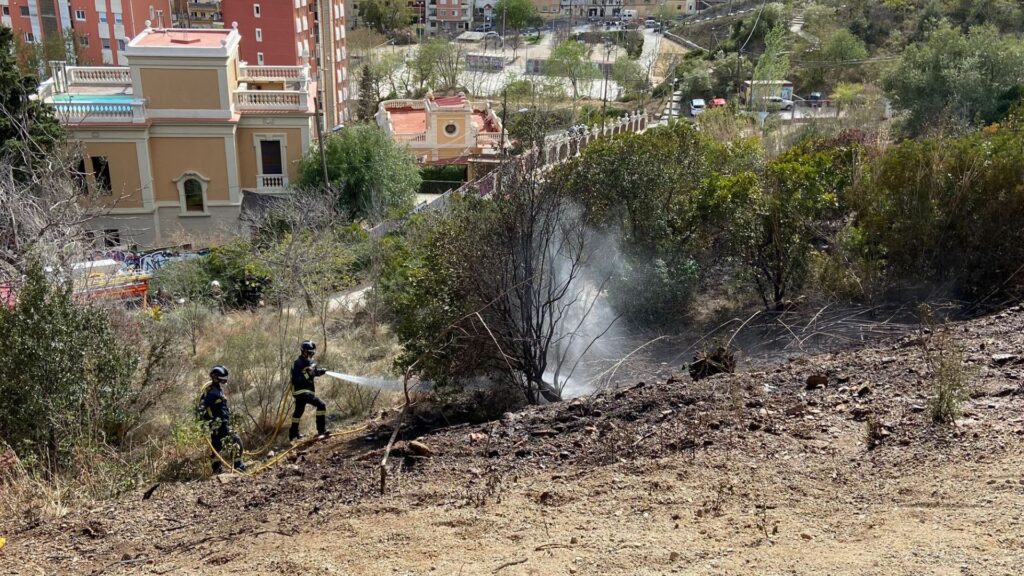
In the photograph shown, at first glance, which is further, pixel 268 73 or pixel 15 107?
pixel 268 73

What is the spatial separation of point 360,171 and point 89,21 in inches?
1617

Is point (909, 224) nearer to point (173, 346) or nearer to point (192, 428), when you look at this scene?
point (192, 428)

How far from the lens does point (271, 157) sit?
30047 millimetres

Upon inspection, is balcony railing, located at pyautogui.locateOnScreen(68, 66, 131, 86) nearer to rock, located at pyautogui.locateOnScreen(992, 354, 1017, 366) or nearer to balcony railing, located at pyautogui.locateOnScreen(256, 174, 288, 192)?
balcony railing, located at pyautogui.locateOnScreen(256, 174, 288, 192)

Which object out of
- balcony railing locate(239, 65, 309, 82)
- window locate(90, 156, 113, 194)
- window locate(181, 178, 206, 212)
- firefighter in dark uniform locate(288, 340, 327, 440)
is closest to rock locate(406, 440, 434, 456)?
firefighter in dark uniform locate(288, 340, 327, 440)

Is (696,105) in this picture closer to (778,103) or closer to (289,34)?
(778,103)

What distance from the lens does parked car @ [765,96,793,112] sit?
1713 inches

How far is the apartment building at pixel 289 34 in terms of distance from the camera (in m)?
48.9

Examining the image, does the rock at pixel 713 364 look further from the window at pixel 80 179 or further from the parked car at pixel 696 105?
the parked car at pixel 696 105

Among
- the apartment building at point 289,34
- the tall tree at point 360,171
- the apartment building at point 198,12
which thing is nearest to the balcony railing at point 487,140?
the apartment building at point 289,34

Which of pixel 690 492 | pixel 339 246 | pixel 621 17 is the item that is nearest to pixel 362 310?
pixel 339 246

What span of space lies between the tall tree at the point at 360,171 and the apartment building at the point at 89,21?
35583 millimetres

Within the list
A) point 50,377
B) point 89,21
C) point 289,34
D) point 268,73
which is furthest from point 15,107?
point 89,21

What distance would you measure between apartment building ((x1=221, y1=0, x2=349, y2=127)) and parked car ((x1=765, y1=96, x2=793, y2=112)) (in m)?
22.8
